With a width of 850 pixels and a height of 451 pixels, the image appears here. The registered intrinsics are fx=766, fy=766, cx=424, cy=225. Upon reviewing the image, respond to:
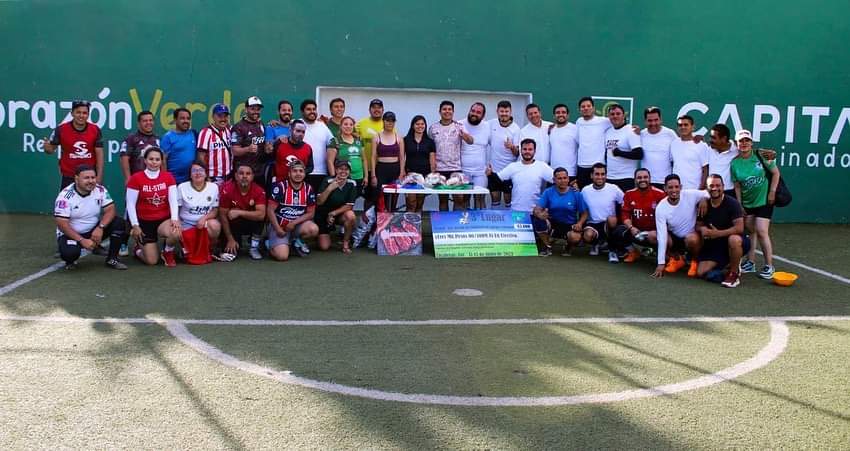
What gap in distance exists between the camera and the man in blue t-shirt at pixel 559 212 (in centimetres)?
920

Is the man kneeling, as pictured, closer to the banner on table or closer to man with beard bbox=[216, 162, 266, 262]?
man with beard bbox=[216, 162, 266, 262]

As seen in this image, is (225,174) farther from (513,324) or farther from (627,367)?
(627,367)

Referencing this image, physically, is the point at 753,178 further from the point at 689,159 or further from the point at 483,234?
the point at 483,234

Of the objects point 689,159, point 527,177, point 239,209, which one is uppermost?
point 689,159

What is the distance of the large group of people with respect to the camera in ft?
26.4

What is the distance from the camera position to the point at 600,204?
30.0 ft

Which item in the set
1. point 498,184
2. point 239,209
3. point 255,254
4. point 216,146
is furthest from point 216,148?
point 498,184

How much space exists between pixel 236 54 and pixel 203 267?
5.04 metres

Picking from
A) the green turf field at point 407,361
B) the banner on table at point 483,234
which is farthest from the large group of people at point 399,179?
the green turf field at point 407,361

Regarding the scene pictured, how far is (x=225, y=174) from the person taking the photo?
352 inches

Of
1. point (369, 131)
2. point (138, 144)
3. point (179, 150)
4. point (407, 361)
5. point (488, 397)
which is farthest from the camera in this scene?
point (369, 131)

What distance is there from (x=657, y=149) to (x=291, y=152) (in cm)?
439

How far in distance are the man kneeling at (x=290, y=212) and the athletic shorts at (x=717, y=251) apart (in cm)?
429

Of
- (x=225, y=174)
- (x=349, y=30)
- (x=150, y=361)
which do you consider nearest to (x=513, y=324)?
(x=150, y=361)
